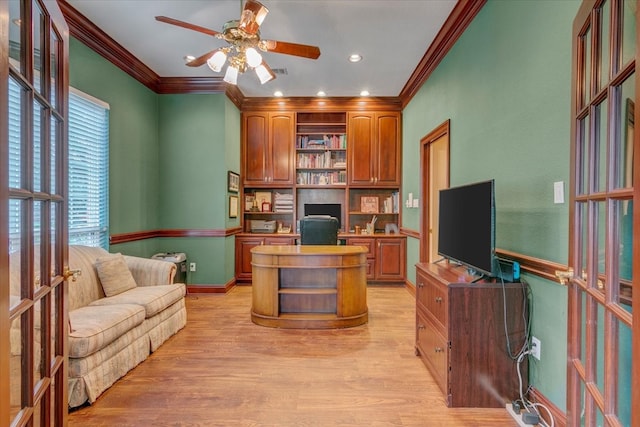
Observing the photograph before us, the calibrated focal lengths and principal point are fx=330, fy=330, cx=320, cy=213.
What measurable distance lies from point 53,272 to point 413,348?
263 centimetres

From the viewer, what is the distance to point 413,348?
289 centimetres

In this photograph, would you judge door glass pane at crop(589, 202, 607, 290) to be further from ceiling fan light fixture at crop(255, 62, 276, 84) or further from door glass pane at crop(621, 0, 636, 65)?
ceiling fan light fixture at crop(255, 62, 276, 84)

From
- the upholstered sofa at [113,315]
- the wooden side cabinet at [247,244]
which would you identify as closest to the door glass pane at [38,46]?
the upholstered sofa at [113,315]

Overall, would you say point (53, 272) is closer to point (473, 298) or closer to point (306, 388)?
point (306, 388)

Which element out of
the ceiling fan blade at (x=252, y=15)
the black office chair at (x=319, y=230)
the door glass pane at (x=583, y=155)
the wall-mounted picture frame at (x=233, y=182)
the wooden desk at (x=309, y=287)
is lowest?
the wooden desk at (x=309, y=287)

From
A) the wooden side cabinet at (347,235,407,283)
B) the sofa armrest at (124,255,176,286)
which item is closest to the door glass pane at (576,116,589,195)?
the sofa armrest at (124,255,176,286)

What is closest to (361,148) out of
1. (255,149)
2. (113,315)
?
(255,149)

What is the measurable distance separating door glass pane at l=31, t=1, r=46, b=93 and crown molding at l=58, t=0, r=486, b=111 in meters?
2.26

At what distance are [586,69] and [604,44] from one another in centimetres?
13

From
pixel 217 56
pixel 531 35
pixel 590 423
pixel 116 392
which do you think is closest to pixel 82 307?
pixel 116 392

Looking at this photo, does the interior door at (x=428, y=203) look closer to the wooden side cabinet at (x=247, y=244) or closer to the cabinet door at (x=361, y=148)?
the cabinet door at (x=361, y=148)

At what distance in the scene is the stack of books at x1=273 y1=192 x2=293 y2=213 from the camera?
567cm

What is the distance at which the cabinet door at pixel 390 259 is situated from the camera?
520 cm

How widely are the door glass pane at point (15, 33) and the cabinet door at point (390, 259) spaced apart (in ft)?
15.4
